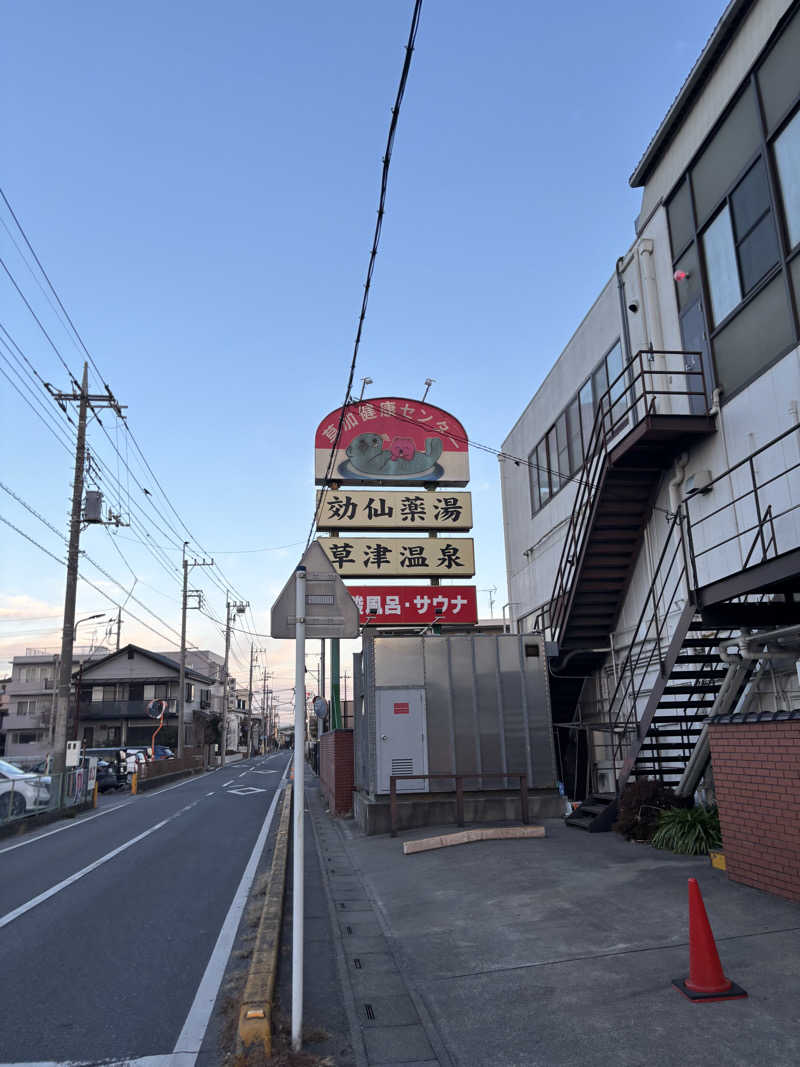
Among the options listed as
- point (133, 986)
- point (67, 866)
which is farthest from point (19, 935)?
point (67, 866)

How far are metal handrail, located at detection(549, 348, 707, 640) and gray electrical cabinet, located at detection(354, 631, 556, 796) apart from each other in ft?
6.22

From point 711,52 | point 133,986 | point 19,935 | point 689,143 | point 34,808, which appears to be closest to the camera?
point 133,986

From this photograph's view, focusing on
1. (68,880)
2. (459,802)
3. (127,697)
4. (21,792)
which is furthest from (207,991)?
(127,697)

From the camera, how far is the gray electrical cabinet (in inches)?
543

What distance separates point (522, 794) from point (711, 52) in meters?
12.5

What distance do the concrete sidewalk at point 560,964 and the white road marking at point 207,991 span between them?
38.5 inches

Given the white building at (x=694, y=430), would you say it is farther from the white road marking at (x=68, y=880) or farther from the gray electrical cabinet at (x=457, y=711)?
the white road marking at (x=68, y=880)

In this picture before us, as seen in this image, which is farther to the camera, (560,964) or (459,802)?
(459,802)

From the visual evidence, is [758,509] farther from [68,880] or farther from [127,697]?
[127,697]

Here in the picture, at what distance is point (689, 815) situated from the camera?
389 inches

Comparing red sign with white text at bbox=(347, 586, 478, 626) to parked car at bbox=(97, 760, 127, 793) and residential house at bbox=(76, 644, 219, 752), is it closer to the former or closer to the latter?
parked car at bbox=(97, 760, 127, 793)

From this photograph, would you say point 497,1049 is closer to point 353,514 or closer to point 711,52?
point 711,52

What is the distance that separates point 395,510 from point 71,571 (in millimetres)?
10210

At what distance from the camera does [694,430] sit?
1196 centimetres
